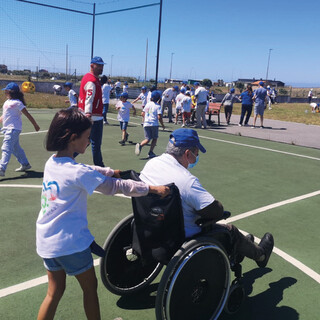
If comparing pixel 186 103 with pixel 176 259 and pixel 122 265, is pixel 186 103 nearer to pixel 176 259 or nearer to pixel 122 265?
pixel 122 265

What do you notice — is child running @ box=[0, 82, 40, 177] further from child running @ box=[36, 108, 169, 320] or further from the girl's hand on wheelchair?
the girl's hand on wheelchair

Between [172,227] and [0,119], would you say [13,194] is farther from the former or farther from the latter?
[172,227]

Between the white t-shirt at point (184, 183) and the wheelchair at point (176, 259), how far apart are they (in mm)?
113

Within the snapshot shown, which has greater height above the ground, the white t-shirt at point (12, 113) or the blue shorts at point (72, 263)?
the white t-shirt at point (12, 113)

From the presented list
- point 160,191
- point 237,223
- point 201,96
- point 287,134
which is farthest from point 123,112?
point 160,191

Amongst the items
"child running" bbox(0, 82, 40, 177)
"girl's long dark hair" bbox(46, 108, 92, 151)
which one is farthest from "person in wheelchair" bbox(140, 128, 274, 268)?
"child running" bbox(0, 82, 40, 177)

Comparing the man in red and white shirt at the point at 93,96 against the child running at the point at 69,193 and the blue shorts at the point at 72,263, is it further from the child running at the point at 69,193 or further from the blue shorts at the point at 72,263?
the blue shorts at the point at 72,263

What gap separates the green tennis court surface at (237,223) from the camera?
3.21m

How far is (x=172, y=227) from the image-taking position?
2.67 meters

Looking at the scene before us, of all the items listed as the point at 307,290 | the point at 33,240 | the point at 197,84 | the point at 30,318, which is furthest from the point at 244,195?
the point at 197,84

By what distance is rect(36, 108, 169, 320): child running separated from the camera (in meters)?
2.29

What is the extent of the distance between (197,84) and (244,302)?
45.7 ft

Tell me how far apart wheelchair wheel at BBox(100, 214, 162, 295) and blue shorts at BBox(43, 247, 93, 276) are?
63 centimetres

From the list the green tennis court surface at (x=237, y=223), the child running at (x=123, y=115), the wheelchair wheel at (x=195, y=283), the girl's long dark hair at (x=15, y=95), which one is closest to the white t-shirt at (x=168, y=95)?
the child running at (x=123, y=115)
